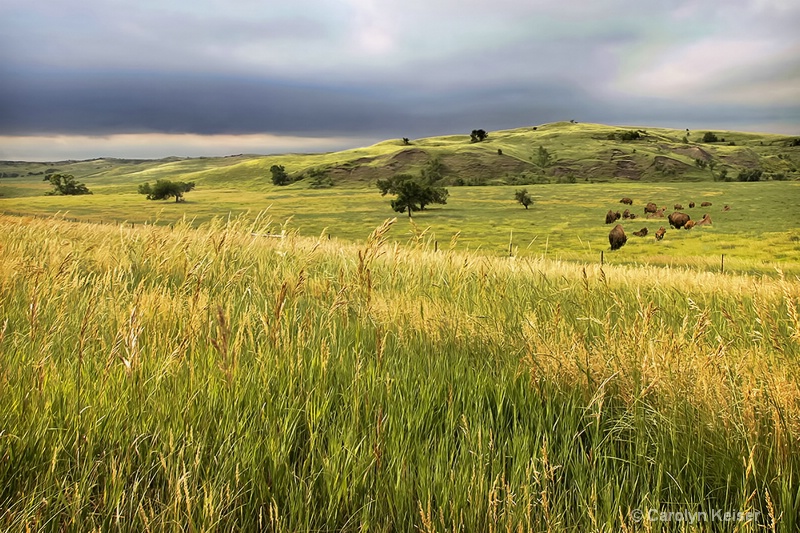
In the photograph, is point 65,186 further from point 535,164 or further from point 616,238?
point 616,238

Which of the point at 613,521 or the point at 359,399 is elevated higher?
the point at 359,399

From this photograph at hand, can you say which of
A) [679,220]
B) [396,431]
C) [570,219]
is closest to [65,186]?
[570,219]

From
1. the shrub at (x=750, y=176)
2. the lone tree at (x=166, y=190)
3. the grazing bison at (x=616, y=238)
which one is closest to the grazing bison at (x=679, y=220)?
the grazing bison at (x=616, y=238)

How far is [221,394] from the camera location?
2.37 meters

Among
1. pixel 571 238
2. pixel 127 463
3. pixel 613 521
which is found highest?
pixel 127 463

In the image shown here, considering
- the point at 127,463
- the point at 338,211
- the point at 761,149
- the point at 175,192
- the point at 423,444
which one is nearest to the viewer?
the point at 127,463

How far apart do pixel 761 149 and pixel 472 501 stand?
706 feet

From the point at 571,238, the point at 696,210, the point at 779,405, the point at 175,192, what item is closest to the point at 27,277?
the point at 779,405

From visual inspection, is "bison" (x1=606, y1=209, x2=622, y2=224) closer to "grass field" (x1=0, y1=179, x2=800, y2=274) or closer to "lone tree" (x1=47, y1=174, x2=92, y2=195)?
"grass field" (x1=0, y1=179, x2=800, y2=274)

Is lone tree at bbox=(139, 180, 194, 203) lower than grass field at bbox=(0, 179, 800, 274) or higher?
higher

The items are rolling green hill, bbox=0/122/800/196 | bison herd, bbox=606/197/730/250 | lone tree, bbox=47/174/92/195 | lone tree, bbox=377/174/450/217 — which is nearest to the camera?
bison herd, bbox=606/197/730/250

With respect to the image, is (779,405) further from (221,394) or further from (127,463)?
(127,463)

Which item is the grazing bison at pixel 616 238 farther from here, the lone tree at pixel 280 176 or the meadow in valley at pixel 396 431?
the lone tree at pixel 280 176

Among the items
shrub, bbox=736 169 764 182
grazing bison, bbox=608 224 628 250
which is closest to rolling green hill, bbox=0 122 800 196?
shrub, bbox=736 169 764 182
